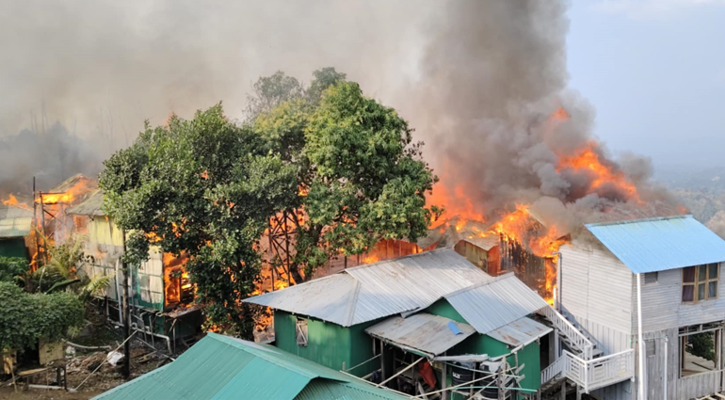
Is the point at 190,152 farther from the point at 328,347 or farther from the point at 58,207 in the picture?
the point at 58,207

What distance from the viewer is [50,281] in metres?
24.4

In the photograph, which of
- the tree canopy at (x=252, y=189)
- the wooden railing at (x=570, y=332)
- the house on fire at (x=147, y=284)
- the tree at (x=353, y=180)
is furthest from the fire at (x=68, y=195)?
the wooden railing at (x=570, y=332)

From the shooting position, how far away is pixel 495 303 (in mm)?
17641

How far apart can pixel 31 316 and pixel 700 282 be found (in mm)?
25820

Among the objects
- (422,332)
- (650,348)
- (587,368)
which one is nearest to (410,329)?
(422,332)

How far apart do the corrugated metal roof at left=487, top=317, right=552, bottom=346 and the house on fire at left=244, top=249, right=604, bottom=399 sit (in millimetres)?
35

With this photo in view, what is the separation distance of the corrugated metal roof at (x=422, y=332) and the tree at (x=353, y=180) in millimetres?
4223

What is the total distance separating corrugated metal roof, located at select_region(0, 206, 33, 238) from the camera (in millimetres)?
27844

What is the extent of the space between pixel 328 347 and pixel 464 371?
4.67m

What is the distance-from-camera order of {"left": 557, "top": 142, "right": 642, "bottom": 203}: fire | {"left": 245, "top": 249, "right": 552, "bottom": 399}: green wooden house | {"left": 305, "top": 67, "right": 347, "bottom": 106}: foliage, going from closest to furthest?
{"left": 245, "top": 249, "right": 552, "bottom": 399}: green wooden house → {"left": 557, "top": 142, "right": 642, "bottom": 203}: fire → {"left": 305, "top": 67, "right": 347, "bottom": 106}: foliage

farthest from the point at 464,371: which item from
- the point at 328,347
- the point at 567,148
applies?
the point at 567,148

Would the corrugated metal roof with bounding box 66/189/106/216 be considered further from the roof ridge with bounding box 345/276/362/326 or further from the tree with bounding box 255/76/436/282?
the roof ridge with bounding box 345/276/362/326

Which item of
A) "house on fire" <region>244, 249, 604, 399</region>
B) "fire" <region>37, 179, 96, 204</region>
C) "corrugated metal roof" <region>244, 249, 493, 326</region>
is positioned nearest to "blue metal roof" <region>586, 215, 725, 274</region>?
"house on fire" <region>244, 249, 604, 399</region>

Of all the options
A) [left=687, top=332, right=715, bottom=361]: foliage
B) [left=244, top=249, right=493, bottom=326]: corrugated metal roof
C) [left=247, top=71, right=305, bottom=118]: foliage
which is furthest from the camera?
[left=247, top=71, right=305, bottom=118]: foliage
